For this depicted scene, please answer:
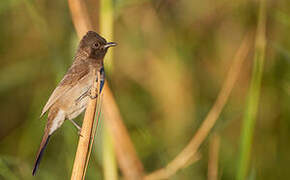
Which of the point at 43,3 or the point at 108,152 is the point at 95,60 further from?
the point at 43,3

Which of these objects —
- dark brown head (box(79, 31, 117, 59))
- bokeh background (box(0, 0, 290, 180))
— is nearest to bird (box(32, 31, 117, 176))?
dark brown head (box(79, 31, 117, 59))

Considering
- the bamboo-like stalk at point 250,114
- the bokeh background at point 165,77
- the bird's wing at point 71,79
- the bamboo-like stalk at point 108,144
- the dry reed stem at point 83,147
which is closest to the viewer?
the dry reed stem at point 83,147

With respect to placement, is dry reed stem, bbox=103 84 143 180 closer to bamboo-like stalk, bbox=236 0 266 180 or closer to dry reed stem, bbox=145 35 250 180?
dry reed stem, bbox=145 35 250 180

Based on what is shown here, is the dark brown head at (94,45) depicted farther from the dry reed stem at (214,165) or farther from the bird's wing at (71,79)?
the dry reed stem at (214,165)

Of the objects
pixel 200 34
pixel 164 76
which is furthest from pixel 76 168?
pixel 200 34

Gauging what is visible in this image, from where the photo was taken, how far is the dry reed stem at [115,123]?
3.35 meters

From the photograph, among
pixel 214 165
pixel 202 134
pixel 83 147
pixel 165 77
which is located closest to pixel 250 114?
pixel 214 165

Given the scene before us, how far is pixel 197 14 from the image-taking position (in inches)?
239

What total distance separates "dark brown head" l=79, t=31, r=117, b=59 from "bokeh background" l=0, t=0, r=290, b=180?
124 centimetres

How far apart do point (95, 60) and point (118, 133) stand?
0.60 metres

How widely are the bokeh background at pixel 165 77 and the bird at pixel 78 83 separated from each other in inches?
48.8

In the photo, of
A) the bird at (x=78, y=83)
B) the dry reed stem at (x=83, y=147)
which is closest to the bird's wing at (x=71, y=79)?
the bird at (x=78, y=83)

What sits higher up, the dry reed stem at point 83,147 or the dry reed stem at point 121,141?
the dry reed stem at point 83,147

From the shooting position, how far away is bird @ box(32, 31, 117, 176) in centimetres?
352
